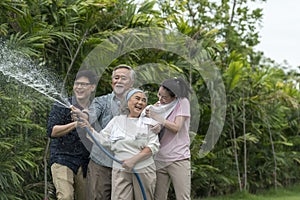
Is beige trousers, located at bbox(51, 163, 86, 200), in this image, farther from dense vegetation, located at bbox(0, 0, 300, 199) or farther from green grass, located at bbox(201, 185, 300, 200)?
green grass, located at bbox(201, 185, 300, 200)

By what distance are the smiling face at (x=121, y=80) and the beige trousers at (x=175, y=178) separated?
706 mm

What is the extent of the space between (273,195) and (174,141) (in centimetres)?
629

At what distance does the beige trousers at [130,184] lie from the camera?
5.15 metres

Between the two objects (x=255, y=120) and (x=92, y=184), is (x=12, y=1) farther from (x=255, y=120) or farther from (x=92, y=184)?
(x=255, y=120)

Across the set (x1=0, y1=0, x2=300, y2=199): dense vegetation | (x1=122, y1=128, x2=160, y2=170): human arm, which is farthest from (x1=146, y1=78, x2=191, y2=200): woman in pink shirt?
(x1=0, y1=0, x2=300, y2=199): dense vegetation

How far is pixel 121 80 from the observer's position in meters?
5.20

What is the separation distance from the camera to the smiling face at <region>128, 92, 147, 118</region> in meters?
5.04

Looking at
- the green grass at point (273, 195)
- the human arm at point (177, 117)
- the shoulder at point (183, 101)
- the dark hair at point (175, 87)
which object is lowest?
the green grass at point (273, 195)

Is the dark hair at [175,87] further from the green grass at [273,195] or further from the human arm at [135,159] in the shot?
the green grass at [273,195]

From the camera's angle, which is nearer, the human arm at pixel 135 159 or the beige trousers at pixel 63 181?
the human arm at pixel 135 159

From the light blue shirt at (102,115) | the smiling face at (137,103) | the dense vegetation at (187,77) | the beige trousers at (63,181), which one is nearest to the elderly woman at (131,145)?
the smiling face at (137,103)

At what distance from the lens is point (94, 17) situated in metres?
7.70

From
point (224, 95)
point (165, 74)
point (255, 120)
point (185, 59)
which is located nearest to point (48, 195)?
point (165, 74)

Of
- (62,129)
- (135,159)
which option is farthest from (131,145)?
(62,129)
